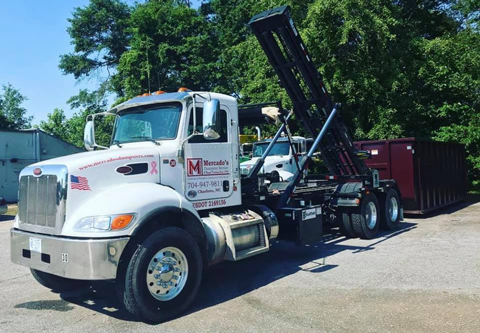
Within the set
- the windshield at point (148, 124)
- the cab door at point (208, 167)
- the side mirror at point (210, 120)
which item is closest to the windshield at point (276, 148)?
the cab door at point (208, 167)

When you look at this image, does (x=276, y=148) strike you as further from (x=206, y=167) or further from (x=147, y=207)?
(x=147, y=207)

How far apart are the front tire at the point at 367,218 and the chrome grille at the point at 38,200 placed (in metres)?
6.49

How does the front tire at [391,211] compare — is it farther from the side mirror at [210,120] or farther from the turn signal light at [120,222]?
the turn signal light at [120,222]

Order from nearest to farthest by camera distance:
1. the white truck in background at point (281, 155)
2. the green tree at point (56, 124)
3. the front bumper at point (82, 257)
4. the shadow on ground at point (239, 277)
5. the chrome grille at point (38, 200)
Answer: the front bumper at point (82, 257) → the chrome grille at point (38, 200) → the shadow on ground at point (239, 277) → the white truck in background at point (281, 155) → the green tree at point (56, 124)

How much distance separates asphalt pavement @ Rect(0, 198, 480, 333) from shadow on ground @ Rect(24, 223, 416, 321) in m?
0.01

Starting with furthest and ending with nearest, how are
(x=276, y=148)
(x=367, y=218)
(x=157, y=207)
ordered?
(x=276, y=148)
(x=367, y=218)
(x=157, y=207)

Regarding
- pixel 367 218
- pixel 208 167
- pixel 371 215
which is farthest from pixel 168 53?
pixel 208 167

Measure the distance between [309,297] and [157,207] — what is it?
2.31 m

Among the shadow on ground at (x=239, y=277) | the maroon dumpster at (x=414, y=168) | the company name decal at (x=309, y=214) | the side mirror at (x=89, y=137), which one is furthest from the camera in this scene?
the maroon dumpster at (x=414, y=168)

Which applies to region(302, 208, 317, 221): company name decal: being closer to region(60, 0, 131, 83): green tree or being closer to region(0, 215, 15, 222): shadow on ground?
region(0, 215, 15, 222): shadow on ground

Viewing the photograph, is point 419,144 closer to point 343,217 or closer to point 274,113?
point 343,217

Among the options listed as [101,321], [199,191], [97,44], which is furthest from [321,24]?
[97,44]

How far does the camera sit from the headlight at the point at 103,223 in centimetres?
481

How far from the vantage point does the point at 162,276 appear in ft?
16.9
